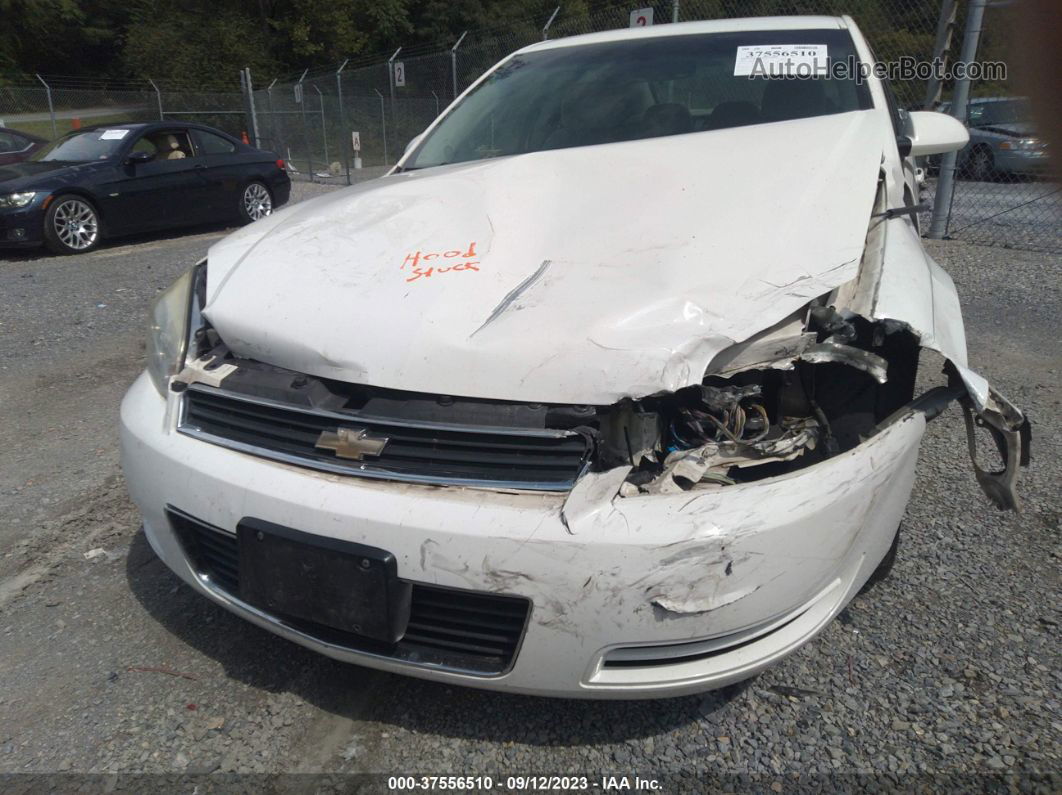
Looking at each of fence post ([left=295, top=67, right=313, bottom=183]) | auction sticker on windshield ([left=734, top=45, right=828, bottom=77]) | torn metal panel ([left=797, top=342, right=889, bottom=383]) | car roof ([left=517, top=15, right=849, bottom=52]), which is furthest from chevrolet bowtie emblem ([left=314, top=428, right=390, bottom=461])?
fence post ([left=295, top=67, right=313, bottom=183])

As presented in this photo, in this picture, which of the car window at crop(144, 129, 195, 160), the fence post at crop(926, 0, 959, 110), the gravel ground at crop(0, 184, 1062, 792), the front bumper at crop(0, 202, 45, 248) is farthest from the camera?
the car window at crop(144, 129, 195, 160)

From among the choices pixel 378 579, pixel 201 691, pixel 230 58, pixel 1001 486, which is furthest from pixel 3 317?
pixel 230 58

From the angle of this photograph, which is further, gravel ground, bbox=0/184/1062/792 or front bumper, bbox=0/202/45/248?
front bumper, bbox=0/202/45/248

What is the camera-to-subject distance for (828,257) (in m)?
1.85

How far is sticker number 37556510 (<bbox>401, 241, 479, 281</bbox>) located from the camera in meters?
1.92

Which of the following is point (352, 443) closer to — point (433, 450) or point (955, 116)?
point (433, 450)

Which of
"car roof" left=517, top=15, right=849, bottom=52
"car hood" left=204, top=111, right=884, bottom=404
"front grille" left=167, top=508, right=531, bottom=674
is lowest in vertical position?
"front grille" left=167, top=508, right=531, bottom=674

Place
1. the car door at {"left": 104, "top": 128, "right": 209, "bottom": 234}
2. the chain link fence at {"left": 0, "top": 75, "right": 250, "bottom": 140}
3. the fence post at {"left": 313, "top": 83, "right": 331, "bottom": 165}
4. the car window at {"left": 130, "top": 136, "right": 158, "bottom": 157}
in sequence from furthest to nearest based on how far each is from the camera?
the chain link fence at {"left": 0, "top": 75, "right": 250, "bottom": 140}
the fence post at {"left": 313, "top": 83, "right": 331, "bottom": 165}
the car window at {"left": 130, "top": 136, "right": 158, "bottom": 157}
the car door at {"left": 104, "top": 128, "right": 209, "bottom": 234}

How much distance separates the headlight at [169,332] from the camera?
2.06m

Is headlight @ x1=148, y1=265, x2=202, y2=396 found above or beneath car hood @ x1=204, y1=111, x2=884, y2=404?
beneath

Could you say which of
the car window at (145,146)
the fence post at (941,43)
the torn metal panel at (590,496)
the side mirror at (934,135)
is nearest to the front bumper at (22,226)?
the car window at (145,146)

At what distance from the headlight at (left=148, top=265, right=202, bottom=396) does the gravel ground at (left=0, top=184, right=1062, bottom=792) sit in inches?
30.2

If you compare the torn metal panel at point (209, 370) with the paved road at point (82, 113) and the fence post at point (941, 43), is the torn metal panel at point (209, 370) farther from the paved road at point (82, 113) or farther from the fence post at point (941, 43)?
the paved road at point (82, 113)

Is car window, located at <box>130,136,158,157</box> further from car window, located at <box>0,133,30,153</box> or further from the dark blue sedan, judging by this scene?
car window, located at <box>0,133,30,153</box>
